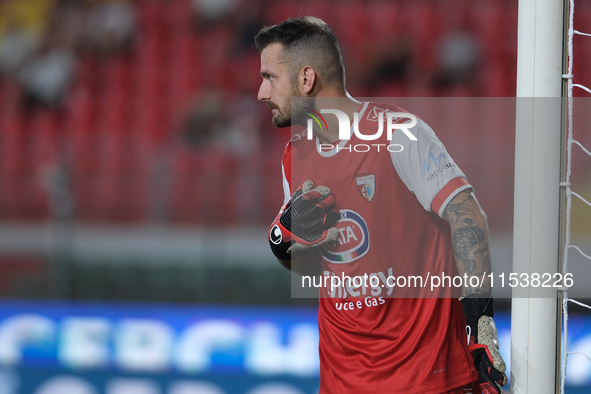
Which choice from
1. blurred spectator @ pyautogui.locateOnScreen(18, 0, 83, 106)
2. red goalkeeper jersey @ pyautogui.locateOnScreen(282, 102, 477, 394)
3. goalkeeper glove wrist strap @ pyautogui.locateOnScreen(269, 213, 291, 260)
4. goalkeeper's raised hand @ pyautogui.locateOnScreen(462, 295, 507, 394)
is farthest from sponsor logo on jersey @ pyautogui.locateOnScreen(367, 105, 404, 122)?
blurred spectator @ pyautogui.locateOnScreen(18, 0, 83, 106)

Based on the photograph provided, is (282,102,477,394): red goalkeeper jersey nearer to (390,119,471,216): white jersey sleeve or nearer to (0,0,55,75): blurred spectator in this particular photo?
(390,119,471,216): white jersey sleeve

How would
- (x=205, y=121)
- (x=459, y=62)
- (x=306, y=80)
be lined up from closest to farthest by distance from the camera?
(x=306, y=80), (x=205, y=121), (x=459, y=62)

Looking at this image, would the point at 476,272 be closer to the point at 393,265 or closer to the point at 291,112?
Result: the point at 393,265

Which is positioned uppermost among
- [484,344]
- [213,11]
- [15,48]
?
[213,11]

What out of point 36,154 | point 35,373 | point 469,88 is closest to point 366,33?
point 469,88

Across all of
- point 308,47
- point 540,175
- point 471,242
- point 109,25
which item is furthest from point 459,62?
point 471,242

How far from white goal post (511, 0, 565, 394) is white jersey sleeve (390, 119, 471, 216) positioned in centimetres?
19

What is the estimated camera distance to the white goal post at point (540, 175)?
153 cm

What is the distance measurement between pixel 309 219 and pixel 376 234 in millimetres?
214

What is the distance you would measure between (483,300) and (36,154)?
498 centimetres

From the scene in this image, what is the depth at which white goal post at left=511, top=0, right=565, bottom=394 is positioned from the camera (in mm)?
1532

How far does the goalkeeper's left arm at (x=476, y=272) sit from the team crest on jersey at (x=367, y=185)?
0.25m

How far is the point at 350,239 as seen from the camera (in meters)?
1.78

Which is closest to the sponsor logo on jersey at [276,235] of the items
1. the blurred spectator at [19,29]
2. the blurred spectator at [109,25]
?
the blurred spectator at [109,25]
